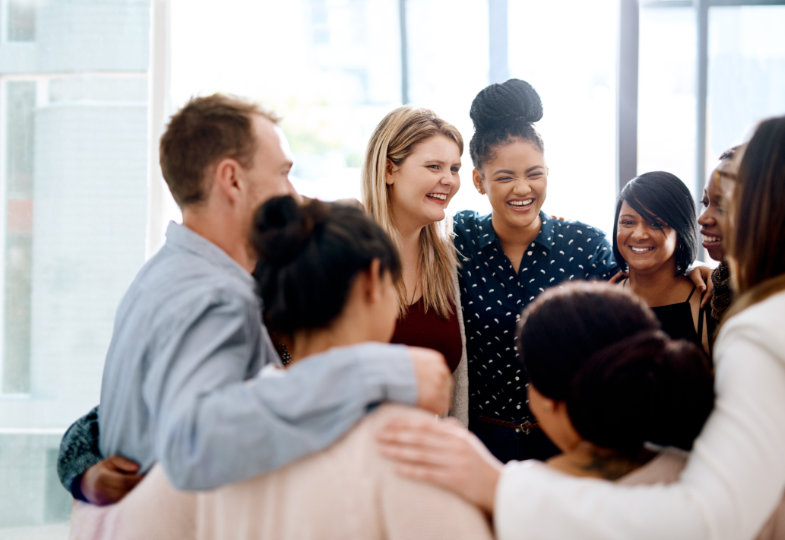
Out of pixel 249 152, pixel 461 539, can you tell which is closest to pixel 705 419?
pixel 461 539

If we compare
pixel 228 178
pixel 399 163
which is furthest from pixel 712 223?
pixel 228 178

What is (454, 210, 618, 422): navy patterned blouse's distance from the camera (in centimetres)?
208

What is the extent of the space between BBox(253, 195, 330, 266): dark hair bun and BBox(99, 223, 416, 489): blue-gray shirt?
0.16 m

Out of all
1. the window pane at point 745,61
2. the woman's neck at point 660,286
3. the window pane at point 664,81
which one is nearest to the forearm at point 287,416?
the woman's neck at point 660,286

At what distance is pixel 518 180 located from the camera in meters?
2.13

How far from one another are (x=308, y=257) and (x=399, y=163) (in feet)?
4.08

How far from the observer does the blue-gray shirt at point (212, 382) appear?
36.0 inches

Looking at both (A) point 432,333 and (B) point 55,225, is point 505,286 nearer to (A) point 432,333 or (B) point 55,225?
(A) point 432,333

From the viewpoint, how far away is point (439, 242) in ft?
7.27

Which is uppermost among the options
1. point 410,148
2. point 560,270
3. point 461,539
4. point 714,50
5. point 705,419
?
point 714,50

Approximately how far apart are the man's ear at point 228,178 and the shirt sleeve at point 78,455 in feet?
1.77

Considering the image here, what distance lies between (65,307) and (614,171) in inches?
100

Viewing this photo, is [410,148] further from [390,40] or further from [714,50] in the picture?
[714,50]

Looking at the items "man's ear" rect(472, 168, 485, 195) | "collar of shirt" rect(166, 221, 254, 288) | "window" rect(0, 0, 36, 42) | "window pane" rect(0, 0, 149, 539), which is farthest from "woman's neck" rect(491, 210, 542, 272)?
"window" rect(0, 0, 36, 42)
